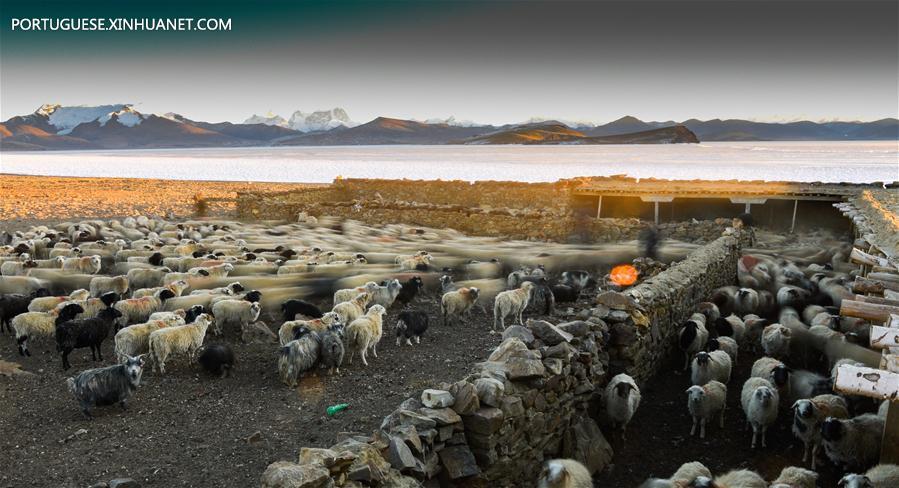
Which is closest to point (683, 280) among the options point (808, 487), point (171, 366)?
point (808, 487)

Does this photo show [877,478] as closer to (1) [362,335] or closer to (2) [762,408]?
(2) [762,408]

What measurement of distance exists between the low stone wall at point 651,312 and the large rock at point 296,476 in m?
5.85

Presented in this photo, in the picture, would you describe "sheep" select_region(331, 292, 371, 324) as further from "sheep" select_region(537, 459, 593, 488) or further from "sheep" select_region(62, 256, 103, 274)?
"sheep" select_region(62, 256, 103, 274)

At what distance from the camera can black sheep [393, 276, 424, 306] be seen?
46.1ft

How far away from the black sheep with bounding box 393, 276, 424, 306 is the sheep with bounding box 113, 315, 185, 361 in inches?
218

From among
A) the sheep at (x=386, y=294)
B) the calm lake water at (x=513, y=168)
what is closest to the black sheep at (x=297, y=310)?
the sheep at (x=386, y=294)

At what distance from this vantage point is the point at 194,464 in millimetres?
6789

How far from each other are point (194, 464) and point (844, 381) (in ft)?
22.2

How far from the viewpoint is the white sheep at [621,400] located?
8.03 meters

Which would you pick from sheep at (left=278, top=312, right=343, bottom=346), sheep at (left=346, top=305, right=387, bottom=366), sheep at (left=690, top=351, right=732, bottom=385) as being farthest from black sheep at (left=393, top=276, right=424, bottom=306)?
Result: sheep at (left=690, top=351, right=732, bottom=385)

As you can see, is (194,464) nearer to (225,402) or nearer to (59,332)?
(225,402)

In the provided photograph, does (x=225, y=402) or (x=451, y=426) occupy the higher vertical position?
(x=451, y=426)

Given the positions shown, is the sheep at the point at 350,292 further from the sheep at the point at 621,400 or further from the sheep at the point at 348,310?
the sheep at the point at 621,400

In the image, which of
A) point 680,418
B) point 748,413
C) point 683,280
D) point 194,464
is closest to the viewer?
point 194,464
